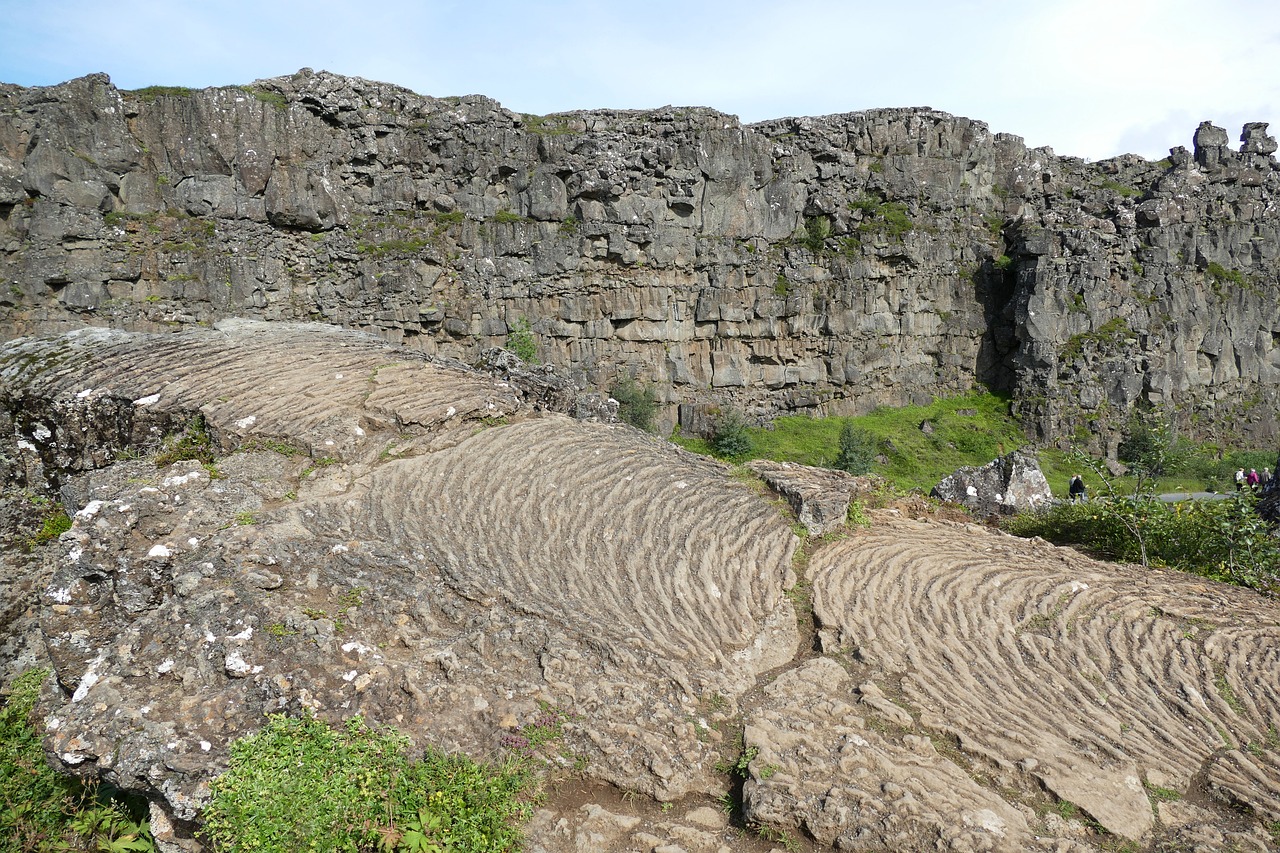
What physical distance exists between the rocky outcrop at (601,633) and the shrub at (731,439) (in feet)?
72.2

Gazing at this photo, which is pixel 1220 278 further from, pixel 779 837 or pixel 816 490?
pixel 779 837

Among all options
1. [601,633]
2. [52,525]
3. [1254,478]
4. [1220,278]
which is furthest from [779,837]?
[1220,278]

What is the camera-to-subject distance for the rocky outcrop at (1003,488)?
55.6ft

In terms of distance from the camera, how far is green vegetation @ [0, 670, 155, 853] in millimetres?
6754

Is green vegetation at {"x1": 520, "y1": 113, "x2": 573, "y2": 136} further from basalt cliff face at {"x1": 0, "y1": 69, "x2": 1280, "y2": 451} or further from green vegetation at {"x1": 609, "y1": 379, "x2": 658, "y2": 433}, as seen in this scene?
green vegetation at {"x1": 609, "y1": 379, "x2": 658, "y2": 433}

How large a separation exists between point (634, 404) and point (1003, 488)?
17828 millimetres

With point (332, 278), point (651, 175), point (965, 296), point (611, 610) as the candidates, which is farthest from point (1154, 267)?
point (611, 610)

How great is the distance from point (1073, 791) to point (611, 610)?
406cm

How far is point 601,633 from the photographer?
7.21 metres

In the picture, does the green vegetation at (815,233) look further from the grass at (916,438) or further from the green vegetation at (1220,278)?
the green vegetation at (1220,278)

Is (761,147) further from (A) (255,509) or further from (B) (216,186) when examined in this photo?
(A) (255,509)

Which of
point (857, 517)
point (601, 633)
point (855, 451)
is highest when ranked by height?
point (857, 517)

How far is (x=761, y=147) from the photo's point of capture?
34438 mm

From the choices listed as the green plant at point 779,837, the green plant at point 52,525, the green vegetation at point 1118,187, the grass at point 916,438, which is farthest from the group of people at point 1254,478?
the green plant at point 52,525
